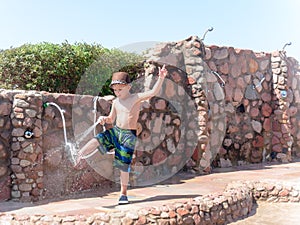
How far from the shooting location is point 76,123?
5.13 m

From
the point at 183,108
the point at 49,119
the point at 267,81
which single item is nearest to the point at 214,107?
the point at 183,108

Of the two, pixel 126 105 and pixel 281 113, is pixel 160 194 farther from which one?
pixel 281 113

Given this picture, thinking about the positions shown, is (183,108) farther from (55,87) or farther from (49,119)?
(49,119)

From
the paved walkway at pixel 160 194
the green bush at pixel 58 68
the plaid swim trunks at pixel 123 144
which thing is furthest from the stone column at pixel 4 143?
the green bush at pixel 58 68

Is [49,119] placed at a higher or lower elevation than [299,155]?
higher

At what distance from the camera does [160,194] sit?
481 centimetres

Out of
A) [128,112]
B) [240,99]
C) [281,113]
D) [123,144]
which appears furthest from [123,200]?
[281,113]

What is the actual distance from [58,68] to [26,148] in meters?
2.30

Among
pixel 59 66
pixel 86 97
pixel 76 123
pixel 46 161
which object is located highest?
pixel 59 66

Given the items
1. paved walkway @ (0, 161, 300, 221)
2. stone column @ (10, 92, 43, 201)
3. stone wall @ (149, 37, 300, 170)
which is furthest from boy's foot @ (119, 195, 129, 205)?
stone wall @ (149, 37, 300, 170)

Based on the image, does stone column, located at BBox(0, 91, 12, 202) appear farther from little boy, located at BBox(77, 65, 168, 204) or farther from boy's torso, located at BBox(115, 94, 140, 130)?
boy's torso, located at BBox(115, 94, 140, 130)

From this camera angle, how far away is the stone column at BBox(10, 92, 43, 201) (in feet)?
14.9

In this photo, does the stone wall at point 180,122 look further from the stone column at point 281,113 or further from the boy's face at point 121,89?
the boy's face at point 121,89

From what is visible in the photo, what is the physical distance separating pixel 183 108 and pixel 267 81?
272 centimetres
